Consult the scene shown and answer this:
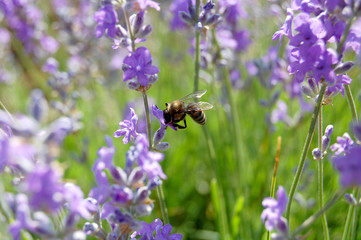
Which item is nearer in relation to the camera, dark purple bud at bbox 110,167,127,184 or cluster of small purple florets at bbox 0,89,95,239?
cluster of small purple florets at bbox 0,89,95,239

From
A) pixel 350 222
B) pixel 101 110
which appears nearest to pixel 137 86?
pixel 350 222

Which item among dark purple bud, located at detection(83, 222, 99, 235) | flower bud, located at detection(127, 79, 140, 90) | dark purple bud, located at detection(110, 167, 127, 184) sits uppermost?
flower bud, located at detection(127, 79, 140, 90)

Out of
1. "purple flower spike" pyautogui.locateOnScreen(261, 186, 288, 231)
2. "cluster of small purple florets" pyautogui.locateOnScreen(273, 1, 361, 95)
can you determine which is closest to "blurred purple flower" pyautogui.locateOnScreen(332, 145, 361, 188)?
"purple flower spike" pyautogui.locateOnScreen(261, 186, 288, 231)

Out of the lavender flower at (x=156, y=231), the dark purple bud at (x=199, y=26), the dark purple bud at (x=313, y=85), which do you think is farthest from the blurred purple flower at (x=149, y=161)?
the dark purple bud at (x=199, y=26)

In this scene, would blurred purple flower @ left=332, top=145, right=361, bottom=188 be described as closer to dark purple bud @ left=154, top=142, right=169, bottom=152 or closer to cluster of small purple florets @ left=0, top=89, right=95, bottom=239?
cluster of small purple florets @ left=0, top=89, right=95, bottom=239

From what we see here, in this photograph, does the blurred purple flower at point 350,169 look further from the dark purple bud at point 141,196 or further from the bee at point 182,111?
the bee at point 182,111

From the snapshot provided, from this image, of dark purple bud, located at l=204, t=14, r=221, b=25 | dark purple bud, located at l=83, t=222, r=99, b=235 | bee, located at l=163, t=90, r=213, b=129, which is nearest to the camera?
dark purple bud, located at l=83, t=222, r=99, b=235

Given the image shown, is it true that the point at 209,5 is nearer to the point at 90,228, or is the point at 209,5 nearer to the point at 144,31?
the point at 144,31

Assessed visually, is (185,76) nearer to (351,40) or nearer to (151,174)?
(351,40)
